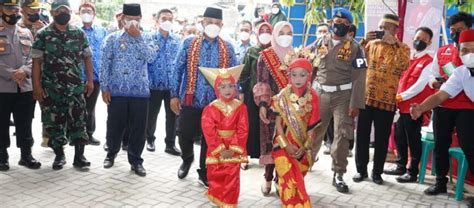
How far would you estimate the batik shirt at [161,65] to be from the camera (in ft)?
19.7

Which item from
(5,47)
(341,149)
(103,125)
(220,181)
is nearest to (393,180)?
(341,149)

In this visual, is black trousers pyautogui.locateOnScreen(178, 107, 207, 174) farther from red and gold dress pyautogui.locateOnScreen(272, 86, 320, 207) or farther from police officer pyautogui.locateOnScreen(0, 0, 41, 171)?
police officer pyautogui.locateOnScreen(0, 0, 41, 171)

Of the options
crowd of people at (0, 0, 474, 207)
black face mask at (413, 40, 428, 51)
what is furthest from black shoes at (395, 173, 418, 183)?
black face mask at (413, 40, 428, 51)

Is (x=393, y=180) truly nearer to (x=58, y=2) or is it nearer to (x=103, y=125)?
(x=58, y=2)

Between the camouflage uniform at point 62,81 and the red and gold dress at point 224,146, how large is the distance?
73.5 inches

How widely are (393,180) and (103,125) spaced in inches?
207

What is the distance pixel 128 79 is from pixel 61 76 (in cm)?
74

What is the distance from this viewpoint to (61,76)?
488 centimetres

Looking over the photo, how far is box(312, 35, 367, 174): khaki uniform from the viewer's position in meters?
4.68

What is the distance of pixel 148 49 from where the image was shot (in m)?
4.96

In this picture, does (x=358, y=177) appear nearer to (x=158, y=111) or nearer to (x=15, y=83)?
(x=158, y=111)

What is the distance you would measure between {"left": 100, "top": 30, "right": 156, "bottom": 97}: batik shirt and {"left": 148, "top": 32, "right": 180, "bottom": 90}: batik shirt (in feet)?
3.53

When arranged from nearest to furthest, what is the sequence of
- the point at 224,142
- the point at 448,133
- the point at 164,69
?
1. the point at 224,142
2. the point at 448,133
3. the point at 164,69

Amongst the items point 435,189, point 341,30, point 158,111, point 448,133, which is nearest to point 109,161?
point 158,111
